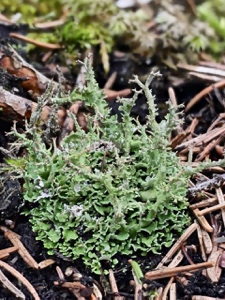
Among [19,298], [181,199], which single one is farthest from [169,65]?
[19,298]

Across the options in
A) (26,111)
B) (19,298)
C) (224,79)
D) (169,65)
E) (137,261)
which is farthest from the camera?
(169,65)

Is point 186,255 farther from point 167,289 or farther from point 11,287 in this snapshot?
point 11,287

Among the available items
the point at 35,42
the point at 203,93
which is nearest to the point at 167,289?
the point at 203,93

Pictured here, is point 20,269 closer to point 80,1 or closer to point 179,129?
point 179,129

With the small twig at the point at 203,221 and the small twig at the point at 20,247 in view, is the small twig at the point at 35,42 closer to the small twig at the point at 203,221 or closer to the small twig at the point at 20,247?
the small twig at the point at 20,247

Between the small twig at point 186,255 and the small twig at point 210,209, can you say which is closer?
the small twig at point 186,255

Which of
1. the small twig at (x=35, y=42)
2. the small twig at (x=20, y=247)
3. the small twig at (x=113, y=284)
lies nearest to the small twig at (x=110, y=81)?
the small twig at (x=35, y=42)
